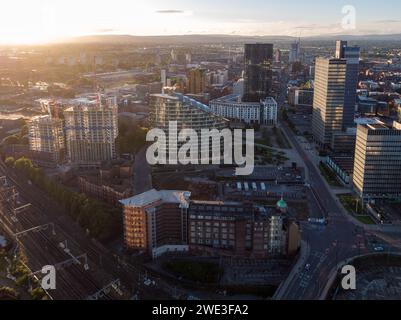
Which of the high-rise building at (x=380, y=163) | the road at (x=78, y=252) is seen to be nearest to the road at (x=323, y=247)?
the high-rise building at (x=380, y=163)

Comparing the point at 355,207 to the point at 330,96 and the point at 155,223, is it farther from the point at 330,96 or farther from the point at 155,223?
the point at 330,96

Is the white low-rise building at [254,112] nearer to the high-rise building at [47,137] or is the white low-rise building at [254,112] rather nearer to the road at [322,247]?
the high-rise building at [47,137]

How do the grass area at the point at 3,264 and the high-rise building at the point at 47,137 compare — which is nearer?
the grass area at the point at 3,264

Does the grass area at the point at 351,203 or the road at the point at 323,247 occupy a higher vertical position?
the grass area at the point at 351,203

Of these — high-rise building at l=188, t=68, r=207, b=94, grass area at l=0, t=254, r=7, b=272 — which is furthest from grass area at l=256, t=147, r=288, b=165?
high-rise building at l=188, t=68, r=207, b=94
